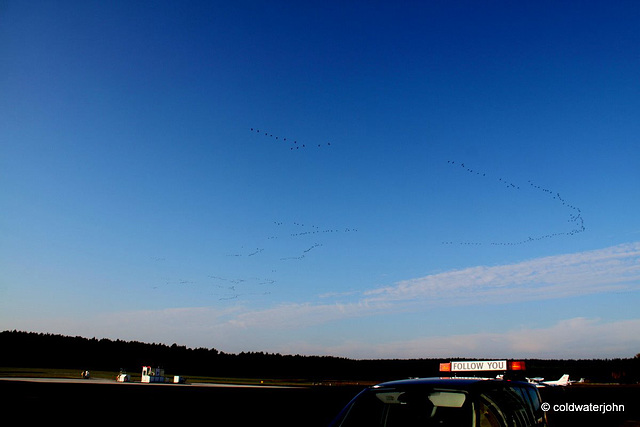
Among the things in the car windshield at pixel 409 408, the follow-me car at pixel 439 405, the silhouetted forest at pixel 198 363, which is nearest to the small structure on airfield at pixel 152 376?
the silhouetted forest at pixel 198 363

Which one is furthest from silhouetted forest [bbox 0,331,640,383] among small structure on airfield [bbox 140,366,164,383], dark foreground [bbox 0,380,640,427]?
dark foreground [bbox 0,380,640,427]

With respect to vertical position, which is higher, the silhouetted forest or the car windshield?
the car windshield

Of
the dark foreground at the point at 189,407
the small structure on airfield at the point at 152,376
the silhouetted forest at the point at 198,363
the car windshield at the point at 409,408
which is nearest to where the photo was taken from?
the car windshield at the point at 409,408

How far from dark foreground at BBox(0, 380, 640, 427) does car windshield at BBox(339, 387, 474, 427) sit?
33.5 ft

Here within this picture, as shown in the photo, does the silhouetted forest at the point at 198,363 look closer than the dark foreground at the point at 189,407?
No

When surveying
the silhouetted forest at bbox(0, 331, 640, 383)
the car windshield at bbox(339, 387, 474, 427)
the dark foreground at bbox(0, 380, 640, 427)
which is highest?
the car windshield at bbox(339, 387, 474, 427)

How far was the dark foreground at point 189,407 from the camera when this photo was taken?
1509 centimetres

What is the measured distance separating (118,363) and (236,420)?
132497 mm

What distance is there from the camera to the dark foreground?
15086 mm

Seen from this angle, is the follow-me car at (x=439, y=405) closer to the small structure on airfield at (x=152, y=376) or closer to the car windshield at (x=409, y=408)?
the car windshield at (x=409, y=408)

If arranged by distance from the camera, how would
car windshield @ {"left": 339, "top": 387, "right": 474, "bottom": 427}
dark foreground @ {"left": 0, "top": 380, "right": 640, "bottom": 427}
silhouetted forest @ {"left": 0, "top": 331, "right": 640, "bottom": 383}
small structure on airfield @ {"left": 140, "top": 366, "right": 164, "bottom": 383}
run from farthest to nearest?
silhouetted forest @ {"left": 0, "top": 331, "right": 640, "bottom": 383} < small structure on airfield @ {"left": 140, "top": 366, "right": 164, "bottom": 383} < dark foreground @ {"left": 0, "top": 380, "right": 640, "bottom": 427} < car windshield @ {"left": 339, "top": 387, "right": 474, "bottom": 427}

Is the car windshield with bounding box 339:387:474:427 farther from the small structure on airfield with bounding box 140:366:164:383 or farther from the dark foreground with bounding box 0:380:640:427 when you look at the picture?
the small structure on airfield with bounding box 140:366:164:383

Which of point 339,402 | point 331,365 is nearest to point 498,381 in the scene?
point 339,402

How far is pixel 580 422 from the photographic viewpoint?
17.7 metres
